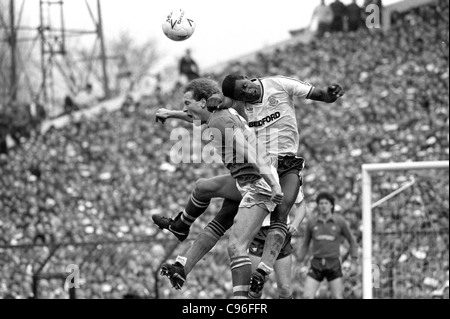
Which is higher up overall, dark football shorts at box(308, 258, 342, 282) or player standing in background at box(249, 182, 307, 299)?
dark football shorts at box(308, 258, 342, 282)

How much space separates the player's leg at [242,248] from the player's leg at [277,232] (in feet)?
0.31

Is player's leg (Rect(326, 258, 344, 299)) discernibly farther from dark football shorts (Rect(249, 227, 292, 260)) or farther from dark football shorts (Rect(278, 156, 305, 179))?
dark football shorts (Rect(278, 156, 305, 179))

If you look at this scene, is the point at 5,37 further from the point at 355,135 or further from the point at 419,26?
the point at 419,26

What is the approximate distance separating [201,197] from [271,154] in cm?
76

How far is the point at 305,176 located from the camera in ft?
64.9

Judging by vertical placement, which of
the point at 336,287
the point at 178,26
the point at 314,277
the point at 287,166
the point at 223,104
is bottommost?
the point at 336,287

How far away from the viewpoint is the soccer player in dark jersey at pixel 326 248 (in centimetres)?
1338

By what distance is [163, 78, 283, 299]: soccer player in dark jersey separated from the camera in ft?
26.3

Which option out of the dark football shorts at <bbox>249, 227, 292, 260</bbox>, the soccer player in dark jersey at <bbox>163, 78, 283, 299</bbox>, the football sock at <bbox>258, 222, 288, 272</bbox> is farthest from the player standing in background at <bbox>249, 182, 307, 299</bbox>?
the soccer player in dark jersey at <bbox>163, 78, 283, 299</bbox>

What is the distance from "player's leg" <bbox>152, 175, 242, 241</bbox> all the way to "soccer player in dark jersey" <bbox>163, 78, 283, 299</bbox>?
0.24 meters

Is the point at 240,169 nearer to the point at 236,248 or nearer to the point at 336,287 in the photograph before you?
the point at 236,248

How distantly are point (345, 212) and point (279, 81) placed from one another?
8.25 metres

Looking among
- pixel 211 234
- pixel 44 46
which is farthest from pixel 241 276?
pixel 44 46
